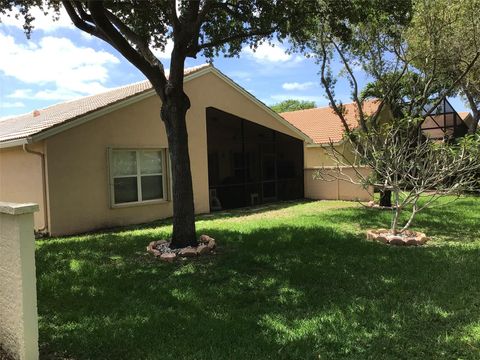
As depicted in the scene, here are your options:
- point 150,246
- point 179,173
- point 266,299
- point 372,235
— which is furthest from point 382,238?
point 150,246

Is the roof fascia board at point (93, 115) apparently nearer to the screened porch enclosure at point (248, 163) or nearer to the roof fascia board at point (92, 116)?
the roof fascia board at point (92, 116)

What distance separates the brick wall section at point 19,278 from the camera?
3467 millimetres

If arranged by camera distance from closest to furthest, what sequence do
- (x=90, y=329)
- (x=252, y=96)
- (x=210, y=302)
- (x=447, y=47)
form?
(x=90, y=329), (x=210, y=302), (x=447, y=47), (x=252, y=96)

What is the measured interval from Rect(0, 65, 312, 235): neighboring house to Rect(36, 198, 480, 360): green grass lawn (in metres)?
2.33

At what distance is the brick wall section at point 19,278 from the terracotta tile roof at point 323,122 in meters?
18.4

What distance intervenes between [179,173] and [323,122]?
58.8ft

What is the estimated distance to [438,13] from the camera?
12000mm

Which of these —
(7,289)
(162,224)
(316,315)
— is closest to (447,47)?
(162,224)

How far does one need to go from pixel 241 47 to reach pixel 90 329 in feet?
26.5

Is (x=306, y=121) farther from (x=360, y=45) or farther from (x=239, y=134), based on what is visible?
(x=360, y=45)

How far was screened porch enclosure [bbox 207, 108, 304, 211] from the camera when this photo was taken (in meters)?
15.9

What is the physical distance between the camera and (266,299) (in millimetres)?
5438

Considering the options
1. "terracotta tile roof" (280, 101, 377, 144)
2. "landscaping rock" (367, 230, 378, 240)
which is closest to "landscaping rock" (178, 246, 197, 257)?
"landscaping rock" (367, 230, 378, 240)

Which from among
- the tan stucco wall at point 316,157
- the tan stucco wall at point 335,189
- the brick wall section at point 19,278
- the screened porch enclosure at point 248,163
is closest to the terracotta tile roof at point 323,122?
the tan stucco wall at point 316,157
